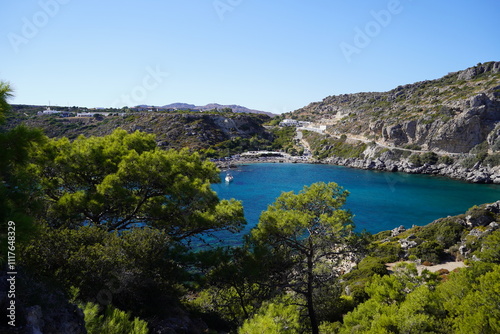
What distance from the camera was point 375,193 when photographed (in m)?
45.6

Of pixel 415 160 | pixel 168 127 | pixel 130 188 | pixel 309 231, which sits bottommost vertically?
pixel 415 160

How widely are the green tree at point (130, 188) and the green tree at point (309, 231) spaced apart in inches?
63.8

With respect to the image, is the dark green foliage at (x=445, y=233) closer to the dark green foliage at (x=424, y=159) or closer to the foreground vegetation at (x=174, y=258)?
the foreground vegetation at (x=174, y=258)

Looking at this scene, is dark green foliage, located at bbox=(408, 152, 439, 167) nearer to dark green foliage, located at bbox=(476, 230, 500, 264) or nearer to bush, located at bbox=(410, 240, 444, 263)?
bush, located at bbox=(410, 240, 444, 263)

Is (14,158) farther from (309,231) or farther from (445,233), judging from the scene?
(445,233)

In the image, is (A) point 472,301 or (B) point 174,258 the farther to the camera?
(B) point 174,258

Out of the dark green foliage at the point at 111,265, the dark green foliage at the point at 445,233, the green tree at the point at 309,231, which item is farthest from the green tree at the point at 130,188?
the dark green foliage at the point at 445,233

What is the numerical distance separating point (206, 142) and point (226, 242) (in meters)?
Result: 62.3

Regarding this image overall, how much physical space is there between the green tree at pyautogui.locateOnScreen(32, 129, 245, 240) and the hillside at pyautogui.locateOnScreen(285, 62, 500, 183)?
5874 centimetres

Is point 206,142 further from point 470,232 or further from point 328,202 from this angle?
point 328,202

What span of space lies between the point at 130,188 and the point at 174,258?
3.30 metres

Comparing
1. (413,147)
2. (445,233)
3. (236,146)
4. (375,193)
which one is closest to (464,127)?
(413,147)

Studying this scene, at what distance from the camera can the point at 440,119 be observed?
216ft

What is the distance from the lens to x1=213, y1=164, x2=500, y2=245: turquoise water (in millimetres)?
33625
